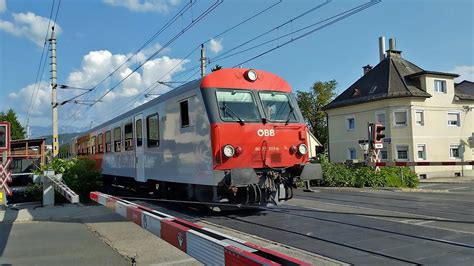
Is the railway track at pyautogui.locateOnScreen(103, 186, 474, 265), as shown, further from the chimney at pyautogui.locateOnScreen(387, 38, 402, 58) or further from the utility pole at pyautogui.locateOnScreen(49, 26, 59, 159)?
the chimney at pyautogui.locateOnScreen(387, 38, 402, 58)

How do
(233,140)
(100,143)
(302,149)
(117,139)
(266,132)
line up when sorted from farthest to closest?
1. (100,143)
2. (117,139)
3. (302,149)
4. (266,132)
5. (233,140)

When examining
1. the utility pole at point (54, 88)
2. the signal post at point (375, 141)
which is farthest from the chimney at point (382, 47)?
the utility pole at point (54, 88)

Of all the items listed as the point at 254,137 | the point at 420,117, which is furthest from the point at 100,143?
the point at 420,117

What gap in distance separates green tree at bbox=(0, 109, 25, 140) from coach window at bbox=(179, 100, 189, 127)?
57.3 meters

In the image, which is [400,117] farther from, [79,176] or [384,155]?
[79,176]

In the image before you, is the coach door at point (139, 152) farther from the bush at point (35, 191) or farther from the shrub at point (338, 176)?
the shrub at point (338, 176)

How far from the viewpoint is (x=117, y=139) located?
→ 1680 cm

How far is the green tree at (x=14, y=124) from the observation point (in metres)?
61.5

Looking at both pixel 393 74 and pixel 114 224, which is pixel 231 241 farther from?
pixel 393 74

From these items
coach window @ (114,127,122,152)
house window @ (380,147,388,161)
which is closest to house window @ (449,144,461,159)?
house window @ (380,147,388,161)

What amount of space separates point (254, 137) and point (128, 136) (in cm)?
659

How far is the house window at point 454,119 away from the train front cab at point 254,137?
101 feet

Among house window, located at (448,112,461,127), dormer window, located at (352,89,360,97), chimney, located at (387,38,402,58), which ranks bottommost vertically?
house window, located at (448,112,461,127)

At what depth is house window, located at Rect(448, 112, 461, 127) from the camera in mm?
37375
